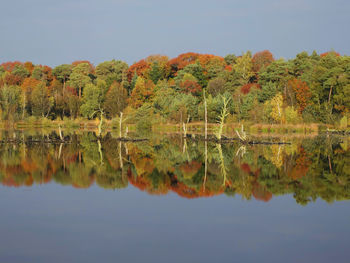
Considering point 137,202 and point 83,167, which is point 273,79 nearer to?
point 83,167

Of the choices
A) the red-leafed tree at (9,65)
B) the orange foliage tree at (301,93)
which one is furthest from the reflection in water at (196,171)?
the red-leafed tree at (9,65)

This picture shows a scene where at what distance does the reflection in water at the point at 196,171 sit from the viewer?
14.3 meters

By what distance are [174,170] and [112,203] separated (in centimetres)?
643

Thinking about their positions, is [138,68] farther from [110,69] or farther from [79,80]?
[79,80]

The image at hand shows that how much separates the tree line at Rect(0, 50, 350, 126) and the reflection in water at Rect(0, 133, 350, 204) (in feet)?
55.4

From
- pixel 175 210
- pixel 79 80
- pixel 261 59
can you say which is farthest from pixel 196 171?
pixel 79 80

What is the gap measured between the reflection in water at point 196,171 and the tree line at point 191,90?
16901mm

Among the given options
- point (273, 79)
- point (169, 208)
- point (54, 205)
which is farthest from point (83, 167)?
point (273, 79)

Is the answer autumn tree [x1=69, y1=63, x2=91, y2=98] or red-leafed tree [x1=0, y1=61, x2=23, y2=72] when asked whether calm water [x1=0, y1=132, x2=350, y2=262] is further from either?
red-leafed tree [x1=0, y1=61, x2=23, y2=72]

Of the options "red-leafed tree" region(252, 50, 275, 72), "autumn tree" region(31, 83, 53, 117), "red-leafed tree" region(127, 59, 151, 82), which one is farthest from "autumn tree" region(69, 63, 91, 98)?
"red-leafed tree" region(252, 50, 275, 72)

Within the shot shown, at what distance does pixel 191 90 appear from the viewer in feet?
220

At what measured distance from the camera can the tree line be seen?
174ft

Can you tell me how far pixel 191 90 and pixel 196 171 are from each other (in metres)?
49.4

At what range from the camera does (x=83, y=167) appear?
19.5m
